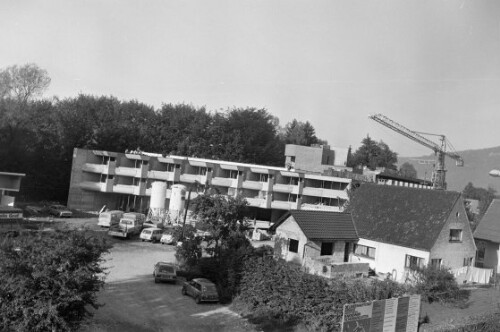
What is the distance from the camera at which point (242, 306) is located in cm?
2417

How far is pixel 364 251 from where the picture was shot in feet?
108

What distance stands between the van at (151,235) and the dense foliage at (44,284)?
25443mm

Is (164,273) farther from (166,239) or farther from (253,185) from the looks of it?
(253,185)

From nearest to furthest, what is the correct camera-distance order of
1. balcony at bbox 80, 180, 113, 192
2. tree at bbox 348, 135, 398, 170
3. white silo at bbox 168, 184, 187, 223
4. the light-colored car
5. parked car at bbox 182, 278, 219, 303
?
parked car at bbox 182, 278, 219, 303 < the light-colored car < white silo at bbox 168, 184, 187, 223 < balcony at bbox 80, 180, 113, 192 < tree at bbox 348, 135, 398, 170

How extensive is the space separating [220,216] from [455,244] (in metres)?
15.5

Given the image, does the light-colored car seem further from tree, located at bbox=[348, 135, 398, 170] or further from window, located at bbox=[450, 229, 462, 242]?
tree, located at bbox=[348, 135, 398, 170]

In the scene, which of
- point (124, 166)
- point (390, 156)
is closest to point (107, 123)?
point (124, 166)

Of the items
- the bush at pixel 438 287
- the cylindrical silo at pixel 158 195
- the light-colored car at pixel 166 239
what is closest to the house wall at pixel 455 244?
the bush at pixel 438 287

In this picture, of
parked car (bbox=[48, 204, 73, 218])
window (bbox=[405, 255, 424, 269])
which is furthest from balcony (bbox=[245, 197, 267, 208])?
window (bbox=[405, 255, 424, 269])

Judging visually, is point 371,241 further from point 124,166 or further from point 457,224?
point 124,166

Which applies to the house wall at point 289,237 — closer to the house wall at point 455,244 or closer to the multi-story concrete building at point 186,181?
the house wall at point 455,244

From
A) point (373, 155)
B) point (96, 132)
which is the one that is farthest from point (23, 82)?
point (373, 155)

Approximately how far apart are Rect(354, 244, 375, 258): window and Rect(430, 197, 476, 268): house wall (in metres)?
4.04

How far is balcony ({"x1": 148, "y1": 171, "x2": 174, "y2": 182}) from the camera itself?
196 feet
